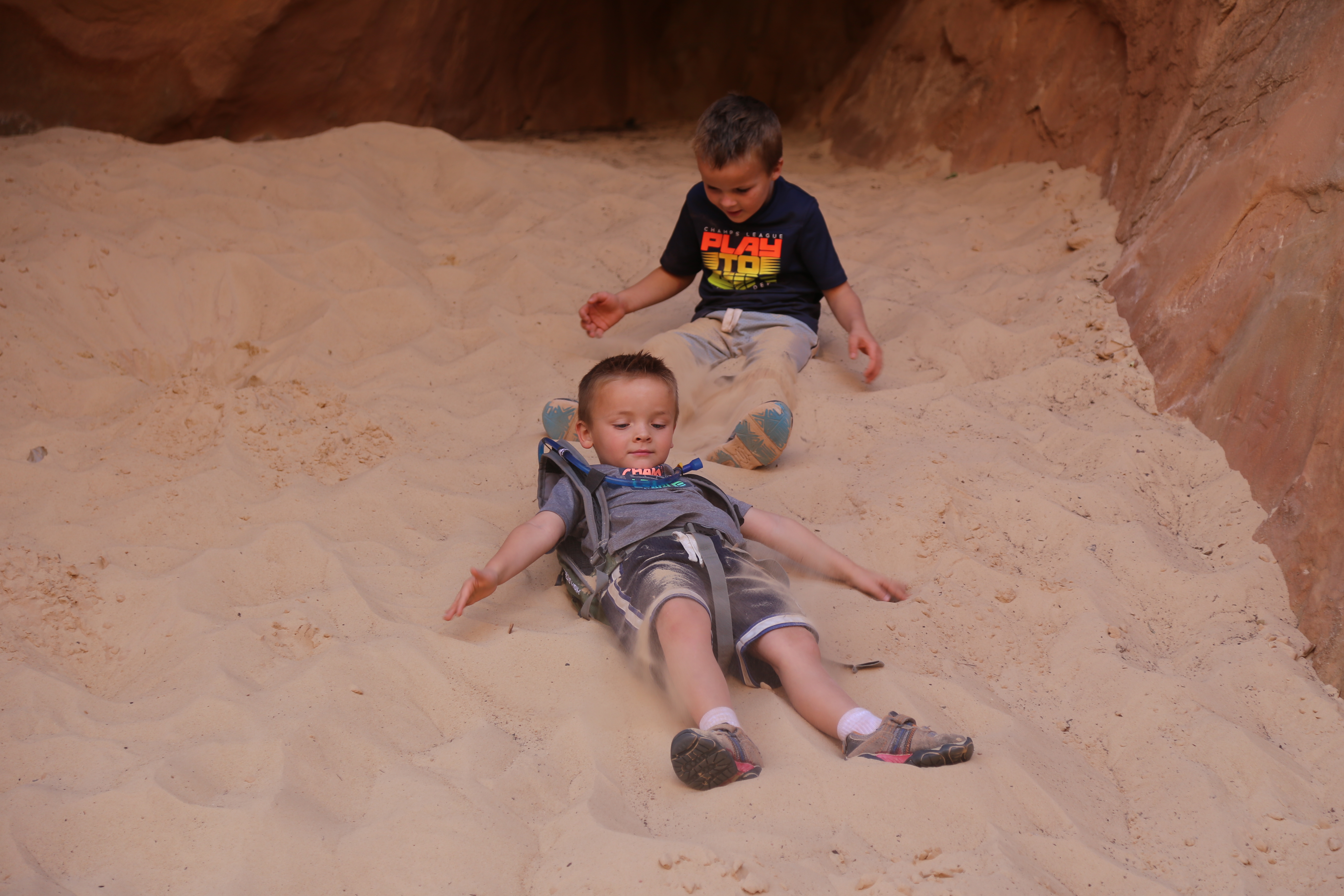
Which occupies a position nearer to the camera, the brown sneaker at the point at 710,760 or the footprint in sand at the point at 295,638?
the brown sneaker at the point at 710,760

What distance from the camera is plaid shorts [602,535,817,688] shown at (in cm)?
185

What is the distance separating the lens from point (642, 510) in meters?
2.09

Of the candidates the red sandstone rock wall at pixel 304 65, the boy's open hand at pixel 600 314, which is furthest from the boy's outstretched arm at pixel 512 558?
the red sandstone rock wall at pixel 304 65

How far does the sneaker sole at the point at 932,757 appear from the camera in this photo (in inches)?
63.2

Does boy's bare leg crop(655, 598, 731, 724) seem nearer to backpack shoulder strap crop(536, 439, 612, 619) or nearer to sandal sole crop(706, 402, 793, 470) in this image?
backpack shoulder strap crop(536, 439, 612, 619)

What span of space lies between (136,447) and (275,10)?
2.50 metres

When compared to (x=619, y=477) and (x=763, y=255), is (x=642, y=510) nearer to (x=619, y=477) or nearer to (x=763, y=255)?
(x=619, y=477)

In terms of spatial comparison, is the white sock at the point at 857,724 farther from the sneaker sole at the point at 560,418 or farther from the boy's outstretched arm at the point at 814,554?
the sneaker sole at the point at 560,418

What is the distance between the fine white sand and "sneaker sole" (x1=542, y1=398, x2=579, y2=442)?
0.51ft

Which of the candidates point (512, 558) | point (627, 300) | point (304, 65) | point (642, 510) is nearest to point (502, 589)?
point (512, 558)

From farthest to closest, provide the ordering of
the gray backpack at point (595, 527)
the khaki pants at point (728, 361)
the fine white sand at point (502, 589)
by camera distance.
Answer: the khaki pants at point (728, 361)
the gray backpack at point (595, 527)
the fine white sand at point (502, 589)

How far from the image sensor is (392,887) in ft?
4.48

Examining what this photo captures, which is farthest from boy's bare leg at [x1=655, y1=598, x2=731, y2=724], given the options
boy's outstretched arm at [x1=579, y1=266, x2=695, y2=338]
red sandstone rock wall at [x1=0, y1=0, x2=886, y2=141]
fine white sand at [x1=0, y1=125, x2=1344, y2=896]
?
red sandstone rock wall at [x1=0, y1=0, x2=886, y2=141]

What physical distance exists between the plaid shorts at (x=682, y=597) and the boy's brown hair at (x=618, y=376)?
426mm
